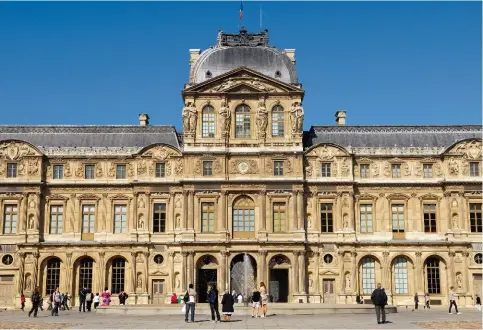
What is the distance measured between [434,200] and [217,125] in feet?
62.9

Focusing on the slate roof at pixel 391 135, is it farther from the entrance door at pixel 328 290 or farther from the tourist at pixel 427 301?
the tourist at pixel 427 301

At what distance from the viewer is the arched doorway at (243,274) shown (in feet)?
189

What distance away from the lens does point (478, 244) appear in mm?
58656

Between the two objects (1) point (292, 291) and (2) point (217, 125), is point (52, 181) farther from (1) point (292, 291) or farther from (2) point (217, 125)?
(1) point (292, 291)

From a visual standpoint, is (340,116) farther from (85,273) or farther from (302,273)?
(85,273)

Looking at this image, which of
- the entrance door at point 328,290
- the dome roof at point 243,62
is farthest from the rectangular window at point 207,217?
the dome roof at point 243,62

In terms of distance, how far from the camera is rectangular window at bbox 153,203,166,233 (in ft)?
195

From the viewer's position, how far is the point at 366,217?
60.0 metres

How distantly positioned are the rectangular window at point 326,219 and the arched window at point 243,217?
18.8 feet

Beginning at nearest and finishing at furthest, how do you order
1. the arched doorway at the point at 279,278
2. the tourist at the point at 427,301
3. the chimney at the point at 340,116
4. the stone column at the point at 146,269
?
the tourist at the point at 427,301 → the arched doorway at the point at 279,278 → the stone column at the point at 146,269 → the chimney at the point at 340,116

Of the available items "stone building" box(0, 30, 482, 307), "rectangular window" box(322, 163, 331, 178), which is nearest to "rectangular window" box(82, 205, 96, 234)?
"stone building" box(0, 30, 482, 307)

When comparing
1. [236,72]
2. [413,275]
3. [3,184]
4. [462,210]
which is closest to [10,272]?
[3,184]

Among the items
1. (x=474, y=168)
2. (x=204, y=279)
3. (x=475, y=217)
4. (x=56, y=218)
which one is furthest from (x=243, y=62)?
(x=475, y=217)

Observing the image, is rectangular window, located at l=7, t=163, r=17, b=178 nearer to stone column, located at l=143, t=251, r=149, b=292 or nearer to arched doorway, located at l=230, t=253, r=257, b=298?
stone column, located at l=143, t=251, r=149, b=292
